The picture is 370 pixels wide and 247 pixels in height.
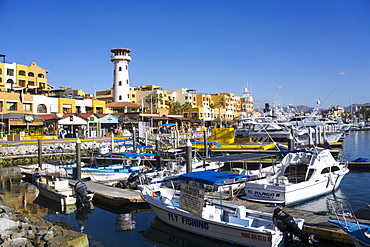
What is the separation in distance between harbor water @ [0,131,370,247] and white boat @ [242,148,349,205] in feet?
2.63

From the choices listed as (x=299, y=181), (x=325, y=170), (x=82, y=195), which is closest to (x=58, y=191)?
(x=82, y=195)

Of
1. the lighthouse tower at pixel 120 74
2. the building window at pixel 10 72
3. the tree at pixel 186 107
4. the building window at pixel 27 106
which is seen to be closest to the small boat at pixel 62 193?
the building window at pixel 27 106

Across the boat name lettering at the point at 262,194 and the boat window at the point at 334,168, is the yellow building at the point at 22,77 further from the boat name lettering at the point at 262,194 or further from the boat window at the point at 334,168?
the boat window at the point at 334,168

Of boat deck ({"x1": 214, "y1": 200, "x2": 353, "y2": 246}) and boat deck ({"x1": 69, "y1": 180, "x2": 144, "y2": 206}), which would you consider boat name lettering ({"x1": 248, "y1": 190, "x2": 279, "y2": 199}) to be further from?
boat deck ({"x1": 69, "y1": 180, "x2": 144, "y2": 206})

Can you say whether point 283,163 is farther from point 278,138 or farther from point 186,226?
point 278,138

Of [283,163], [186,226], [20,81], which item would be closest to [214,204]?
[186,226]

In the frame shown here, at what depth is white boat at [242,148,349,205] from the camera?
54.2 feet

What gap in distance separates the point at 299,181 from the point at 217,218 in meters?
8.39

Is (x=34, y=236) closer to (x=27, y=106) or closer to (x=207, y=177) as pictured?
(x=207, y=177)

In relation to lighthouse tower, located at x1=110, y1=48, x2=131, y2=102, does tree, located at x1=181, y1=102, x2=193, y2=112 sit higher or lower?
lower

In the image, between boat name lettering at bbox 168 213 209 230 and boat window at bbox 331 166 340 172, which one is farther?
boat window at bbox 331 166 340 172

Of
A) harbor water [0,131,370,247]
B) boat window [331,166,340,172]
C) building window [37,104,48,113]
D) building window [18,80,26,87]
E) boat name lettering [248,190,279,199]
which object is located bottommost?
Result: harbor water [0,131,370,247]

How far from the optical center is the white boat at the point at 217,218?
11398mm

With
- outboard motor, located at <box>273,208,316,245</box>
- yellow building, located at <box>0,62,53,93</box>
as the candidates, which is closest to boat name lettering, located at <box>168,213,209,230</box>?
outboard motor, located at <box>273,208,316,245</box>
